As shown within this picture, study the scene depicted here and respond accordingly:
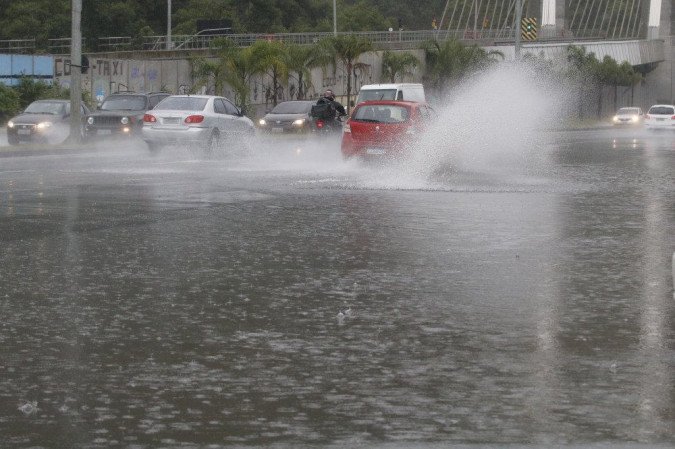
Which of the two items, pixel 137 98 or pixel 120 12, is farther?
pixel 120 12

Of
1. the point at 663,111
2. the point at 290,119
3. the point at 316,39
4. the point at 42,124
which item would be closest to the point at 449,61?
the point at 316,39

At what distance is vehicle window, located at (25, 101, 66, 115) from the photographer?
42.3 m

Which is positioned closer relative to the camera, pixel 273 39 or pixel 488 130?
pixel 488 130

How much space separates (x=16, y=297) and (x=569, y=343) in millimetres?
4564

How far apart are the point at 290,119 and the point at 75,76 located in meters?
10.4

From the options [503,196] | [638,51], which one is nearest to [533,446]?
Answer: [503,196]

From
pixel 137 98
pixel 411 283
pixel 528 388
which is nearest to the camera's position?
pixel 528 388

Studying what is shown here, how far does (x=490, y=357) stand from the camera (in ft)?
29.2

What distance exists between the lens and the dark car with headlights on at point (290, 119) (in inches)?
1876

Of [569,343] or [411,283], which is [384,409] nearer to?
[569,343]

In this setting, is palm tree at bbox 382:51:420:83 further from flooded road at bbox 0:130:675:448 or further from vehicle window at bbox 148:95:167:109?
flooded road at bbox 0:130:675:448

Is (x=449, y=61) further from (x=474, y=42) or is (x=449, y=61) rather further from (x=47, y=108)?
(x=47, y=108)

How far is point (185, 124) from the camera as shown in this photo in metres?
35.3

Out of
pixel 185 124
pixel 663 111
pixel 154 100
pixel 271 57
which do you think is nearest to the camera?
pixel 185 124
